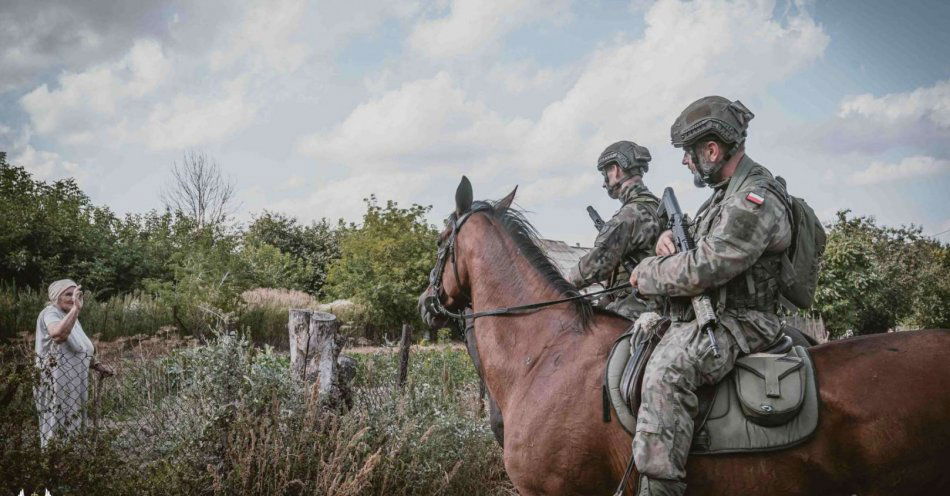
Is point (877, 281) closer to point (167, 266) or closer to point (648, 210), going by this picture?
point (648, 210)

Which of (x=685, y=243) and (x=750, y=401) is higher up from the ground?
Answer: (x=685, y=243)

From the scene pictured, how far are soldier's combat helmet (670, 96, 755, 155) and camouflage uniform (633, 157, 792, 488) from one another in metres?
0.22

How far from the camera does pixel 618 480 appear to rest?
2982 mm

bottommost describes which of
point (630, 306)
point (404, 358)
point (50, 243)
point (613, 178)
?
point (404, 358)

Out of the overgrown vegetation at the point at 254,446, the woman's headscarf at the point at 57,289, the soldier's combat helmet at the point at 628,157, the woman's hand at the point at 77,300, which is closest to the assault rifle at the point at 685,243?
the soldier's combat helmet at the point at 628,157

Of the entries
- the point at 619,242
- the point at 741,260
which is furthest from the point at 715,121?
the point at 619,242

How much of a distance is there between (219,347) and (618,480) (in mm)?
3187

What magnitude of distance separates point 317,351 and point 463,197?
6.76 feet

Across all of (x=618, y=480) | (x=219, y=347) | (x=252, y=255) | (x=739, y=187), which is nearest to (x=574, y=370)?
(x=618, y=480)

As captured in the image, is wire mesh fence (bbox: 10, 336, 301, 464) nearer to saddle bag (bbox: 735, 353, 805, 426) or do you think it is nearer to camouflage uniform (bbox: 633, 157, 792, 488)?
camouflage uniform (bbox: 633, 157, 792, 488)

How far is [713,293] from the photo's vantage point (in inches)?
114

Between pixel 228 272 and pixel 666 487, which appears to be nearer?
pixel 666 487

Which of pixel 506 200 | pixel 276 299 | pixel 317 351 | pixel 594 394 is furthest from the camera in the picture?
pixel 276 299

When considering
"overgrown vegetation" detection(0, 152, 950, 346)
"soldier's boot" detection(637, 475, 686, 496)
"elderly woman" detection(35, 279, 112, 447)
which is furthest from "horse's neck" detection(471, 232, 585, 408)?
"overgrown vegetation" detection(0, 152, 950, 346)
